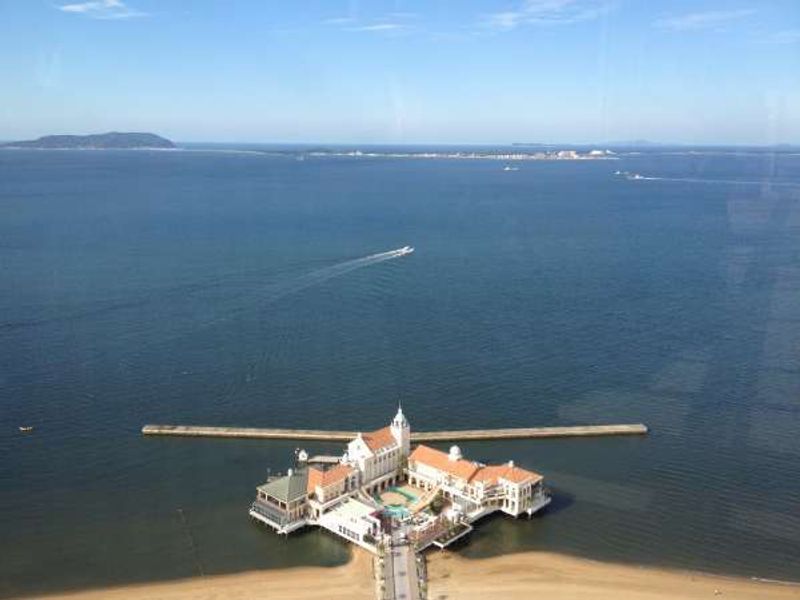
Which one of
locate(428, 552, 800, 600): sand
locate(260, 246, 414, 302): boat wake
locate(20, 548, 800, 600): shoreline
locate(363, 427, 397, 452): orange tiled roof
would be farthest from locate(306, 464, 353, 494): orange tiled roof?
locate(260, 246, 414, 302): boat wake

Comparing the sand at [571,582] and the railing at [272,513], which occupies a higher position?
the railing at [272,513]

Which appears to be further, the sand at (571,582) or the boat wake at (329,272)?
the boat wake at (329,272)

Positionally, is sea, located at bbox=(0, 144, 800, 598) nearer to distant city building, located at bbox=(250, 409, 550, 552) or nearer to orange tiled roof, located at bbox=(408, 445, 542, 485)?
distant city building, located at bbox=(250, 409, 550, 552)

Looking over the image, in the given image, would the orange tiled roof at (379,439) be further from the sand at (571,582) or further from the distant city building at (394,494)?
the sand at (571,582)

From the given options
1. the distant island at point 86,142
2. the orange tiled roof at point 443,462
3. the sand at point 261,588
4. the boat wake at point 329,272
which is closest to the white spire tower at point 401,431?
the orange tiled roof at point 443,462

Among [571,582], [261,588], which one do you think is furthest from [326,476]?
[571,582]

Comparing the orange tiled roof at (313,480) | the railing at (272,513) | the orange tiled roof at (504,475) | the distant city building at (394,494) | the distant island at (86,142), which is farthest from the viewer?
the distant island at (86,142)

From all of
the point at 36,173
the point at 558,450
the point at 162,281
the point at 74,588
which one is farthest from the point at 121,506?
the point at 36,173
